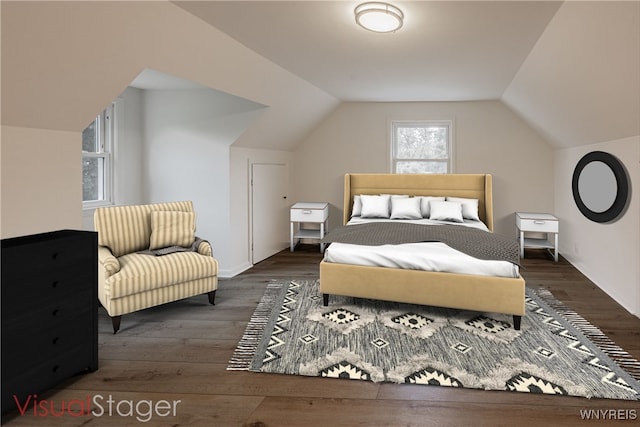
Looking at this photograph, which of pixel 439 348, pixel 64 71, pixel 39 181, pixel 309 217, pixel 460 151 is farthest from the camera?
pixel 460 151

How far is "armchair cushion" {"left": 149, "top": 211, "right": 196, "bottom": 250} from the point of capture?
12.5 feet

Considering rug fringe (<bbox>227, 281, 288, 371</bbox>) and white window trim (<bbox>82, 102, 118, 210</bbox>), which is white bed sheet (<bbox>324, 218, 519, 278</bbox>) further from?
white window trim (<bbox>82, 102, 118, 210</bbox>)

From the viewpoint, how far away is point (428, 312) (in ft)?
11.9

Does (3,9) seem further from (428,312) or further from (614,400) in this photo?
(614,400)

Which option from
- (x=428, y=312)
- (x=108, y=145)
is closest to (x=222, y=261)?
(x=108, y=145)

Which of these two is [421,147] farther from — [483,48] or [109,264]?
[109,264]

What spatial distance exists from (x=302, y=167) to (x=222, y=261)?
8.16 ft

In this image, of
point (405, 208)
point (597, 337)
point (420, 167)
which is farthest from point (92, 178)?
point (597, 337)

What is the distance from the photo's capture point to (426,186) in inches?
232

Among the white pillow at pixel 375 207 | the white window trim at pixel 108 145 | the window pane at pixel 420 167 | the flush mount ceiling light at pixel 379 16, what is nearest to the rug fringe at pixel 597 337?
the white pillow at pixel 375 207

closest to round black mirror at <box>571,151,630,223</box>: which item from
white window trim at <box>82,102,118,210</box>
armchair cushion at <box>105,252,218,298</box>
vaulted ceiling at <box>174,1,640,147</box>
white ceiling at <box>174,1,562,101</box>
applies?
vaulted ceiling at <box>174,1,640,147</box>

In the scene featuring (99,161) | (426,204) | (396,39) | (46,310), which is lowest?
(46,310)

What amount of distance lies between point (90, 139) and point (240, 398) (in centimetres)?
346

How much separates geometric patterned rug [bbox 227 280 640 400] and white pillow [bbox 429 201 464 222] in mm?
1446
